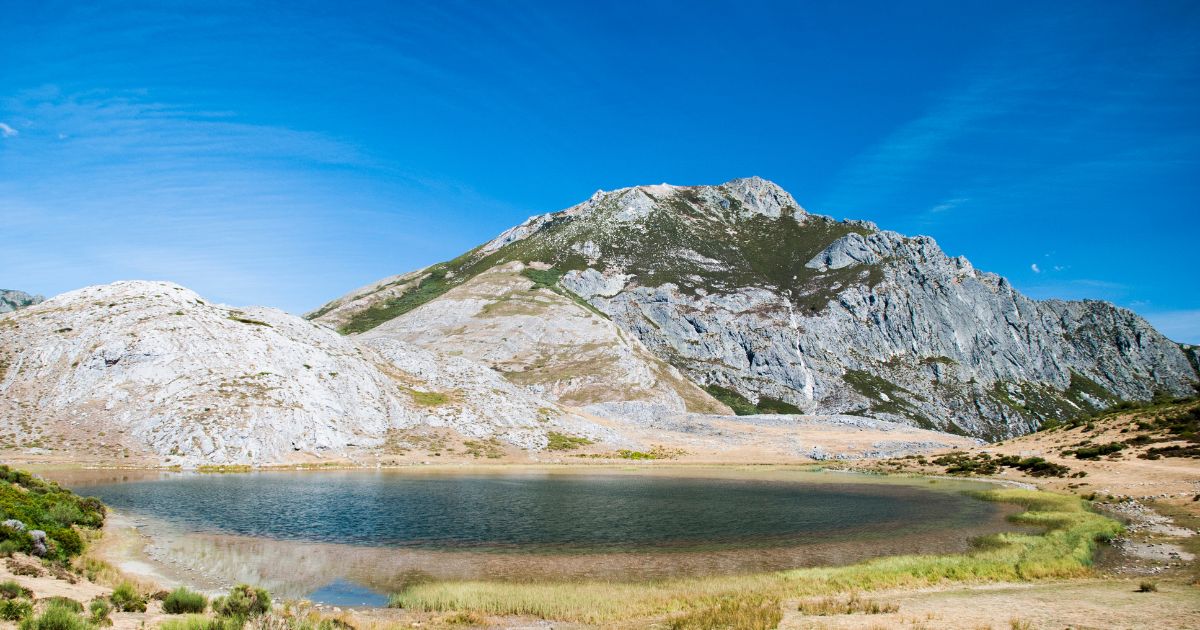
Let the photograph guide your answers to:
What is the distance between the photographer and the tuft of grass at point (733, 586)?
2245 cm

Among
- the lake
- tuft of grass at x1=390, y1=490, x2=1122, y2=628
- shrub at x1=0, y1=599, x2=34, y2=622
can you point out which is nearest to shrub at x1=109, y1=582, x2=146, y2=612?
shrub at x1=0, y1=599, x2=34, y2=622

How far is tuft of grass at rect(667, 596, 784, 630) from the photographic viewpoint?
18281 mm

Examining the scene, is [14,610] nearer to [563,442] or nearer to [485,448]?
[485,448]

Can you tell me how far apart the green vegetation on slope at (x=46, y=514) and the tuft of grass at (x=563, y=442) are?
2899 inches

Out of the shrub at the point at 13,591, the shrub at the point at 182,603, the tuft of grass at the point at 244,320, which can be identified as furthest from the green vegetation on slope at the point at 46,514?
the tuft of grass at the point at 244,320

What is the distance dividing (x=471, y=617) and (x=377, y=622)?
3.17 meters

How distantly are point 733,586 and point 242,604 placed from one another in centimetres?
1834

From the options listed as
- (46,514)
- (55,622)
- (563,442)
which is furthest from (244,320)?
(55,622)

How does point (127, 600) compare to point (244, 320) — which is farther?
point (244, 320)

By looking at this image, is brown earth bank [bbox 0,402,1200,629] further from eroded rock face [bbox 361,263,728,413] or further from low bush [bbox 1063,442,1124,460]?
eroded rock face [bbox 361,263,728,413]

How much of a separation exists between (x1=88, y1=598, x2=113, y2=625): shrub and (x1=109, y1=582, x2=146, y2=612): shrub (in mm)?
905

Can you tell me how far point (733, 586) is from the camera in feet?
84.3

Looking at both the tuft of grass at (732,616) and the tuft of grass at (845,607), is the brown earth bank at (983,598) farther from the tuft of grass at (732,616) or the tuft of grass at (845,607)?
the tuft of grass at (732,616)

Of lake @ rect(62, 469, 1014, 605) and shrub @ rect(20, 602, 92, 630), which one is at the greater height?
shrub @ rect(20, 602, 92, 630)
